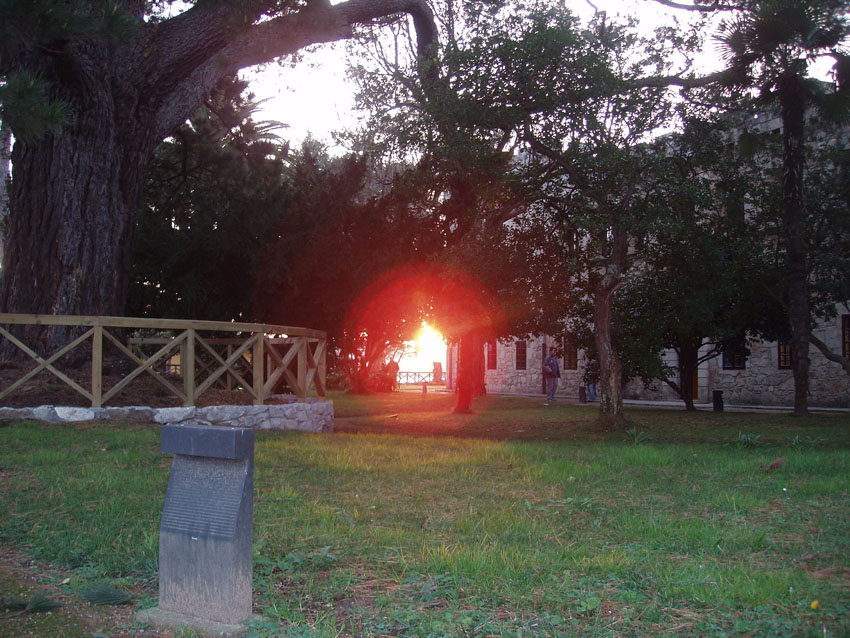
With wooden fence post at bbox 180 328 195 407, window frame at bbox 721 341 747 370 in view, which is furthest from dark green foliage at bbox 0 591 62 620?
window frame at bbox 721 341 747 370

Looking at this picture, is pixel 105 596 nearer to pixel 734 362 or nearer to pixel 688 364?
pixel 688 364

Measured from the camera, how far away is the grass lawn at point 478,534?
364 centimetres

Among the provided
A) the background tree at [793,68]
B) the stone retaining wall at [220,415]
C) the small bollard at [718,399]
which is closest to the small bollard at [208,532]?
the stone retaining wall at [220,415]

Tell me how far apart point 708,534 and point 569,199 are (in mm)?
9630

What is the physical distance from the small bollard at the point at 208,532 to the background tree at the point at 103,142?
918 cm

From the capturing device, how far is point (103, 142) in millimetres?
12328

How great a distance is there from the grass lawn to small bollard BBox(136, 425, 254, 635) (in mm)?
202

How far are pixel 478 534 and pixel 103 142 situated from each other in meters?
10.4

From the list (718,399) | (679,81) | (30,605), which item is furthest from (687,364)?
(30,605)

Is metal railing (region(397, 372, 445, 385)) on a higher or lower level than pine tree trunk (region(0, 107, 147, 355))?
lower

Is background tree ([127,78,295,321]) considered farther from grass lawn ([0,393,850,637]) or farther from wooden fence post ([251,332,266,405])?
grass lawn ([0,393,850,637])

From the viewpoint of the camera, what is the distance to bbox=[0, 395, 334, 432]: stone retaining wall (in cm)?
1021

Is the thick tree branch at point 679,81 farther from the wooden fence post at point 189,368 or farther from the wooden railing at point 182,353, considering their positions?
the wooden fence post at point 189,368

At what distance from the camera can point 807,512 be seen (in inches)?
237
